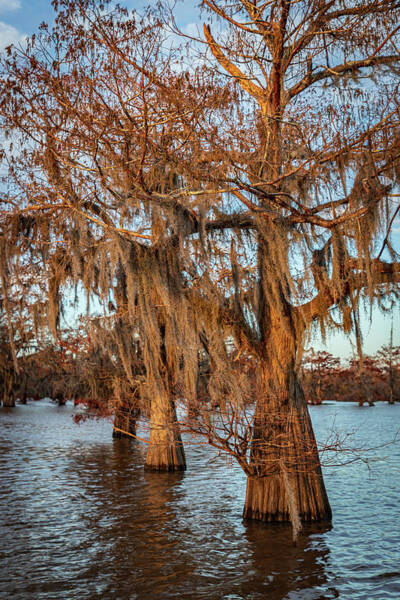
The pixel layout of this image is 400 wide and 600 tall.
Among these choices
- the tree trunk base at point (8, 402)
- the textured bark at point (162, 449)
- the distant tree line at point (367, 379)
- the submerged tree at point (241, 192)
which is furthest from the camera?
the distant tree line at point (367, 379)

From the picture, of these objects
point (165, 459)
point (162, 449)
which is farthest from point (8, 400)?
point (162, 449)

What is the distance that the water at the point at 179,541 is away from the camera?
681 centimetres

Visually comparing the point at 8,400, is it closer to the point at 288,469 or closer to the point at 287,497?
the point at 287,497

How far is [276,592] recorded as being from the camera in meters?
6.57

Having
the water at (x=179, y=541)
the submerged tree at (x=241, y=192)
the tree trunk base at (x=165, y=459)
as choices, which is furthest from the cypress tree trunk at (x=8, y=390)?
the submerged tree at (x=241, y=192)

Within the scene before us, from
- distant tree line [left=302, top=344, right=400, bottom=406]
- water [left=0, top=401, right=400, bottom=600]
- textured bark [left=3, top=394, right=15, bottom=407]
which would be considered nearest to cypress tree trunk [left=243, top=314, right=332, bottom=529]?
water [left=0, top=401, right=400, bottom=600]

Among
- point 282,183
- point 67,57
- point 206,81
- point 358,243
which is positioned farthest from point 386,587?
point 67,57

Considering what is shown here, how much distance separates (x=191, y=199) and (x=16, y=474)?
11096 mm

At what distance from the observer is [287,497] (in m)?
8.02

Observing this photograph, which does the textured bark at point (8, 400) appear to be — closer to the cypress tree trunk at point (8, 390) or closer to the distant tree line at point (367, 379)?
the cypress tree trunk at point (8, 390)

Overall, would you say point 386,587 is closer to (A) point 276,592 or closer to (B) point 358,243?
(A) point 276,592

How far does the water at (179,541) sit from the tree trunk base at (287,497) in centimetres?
26

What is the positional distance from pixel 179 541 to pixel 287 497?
208cm

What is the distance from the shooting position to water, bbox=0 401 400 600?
681 cm
